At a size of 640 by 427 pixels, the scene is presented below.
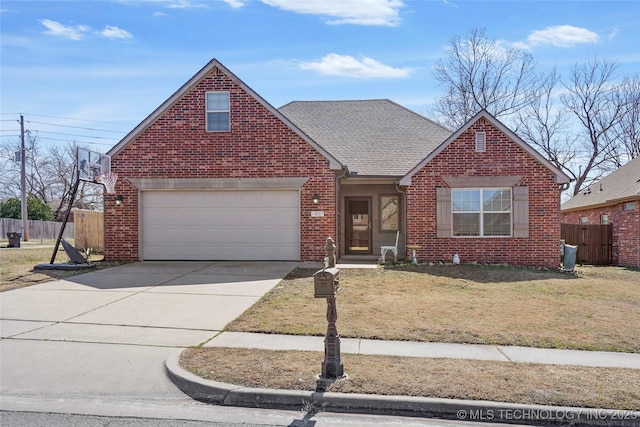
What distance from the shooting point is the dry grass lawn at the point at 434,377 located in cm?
462

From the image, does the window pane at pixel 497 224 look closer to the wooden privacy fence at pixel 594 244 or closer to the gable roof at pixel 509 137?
the gable roof at pixel 509 137

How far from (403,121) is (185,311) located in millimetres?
13949

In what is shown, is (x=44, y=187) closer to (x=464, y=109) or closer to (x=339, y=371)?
(x=464, y=109)

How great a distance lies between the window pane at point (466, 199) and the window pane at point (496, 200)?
0.24 metres

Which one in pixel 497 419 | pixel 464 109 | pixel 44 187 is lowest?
pixel 497 419

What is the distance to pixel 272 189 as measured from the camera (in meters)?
14.6

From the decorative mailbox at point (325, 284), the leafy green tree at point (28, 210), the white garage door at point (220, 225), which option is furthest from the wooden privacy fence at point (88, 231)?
the leafy green tree at point (28, 210)

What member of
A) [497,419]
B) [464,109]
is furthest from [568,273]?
[464,109]

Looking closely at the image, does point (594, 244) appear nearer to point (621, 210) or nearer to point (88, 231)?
point (621, 210)

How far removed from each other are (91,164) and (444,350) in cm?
1141

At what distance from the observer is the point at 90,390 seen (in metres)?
4.97

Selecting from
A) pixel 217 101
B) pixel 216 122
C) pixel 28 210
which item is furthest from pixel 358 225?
pixel 28 210

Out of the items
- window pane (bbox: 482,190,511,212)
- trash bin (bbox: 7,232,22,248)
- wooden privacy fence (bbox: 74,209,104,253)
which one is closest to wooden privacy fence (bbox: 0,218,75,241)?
trash bin (bbox: 7,232,22,248)

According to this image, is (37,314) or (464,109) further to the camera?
(464,109)
